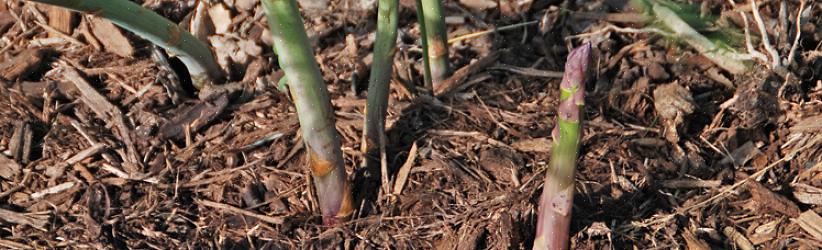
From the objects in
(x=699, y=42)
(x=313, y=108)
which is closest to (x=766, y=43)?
(x=699, y=42)

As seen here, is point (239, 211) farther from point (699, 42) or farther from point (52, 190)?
point (699, 42)

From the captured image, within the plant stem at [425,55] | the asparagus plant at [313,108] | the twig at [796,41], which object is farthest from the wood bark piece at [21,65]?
the twig at [796,41]

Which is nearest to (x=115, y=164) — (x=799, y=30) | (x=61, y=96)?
(x=61, y=96)

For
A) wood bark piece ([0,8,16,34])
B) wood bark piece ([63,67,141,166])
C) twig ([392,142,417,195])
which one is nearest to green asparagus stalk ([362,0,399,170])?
twig ([392,142,417,195])

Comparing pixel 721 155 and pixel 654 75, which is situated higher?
pixel 654 75

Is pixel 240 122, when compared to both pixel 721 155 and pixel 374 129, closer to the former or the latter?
pixel 374 129

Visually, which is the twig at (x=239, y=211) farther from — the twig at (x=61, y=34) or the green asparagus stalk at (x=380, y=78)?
A: the twig at (x=61, y=34)
